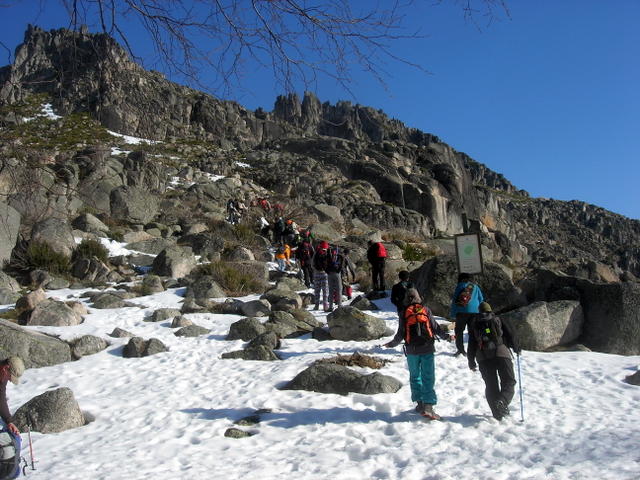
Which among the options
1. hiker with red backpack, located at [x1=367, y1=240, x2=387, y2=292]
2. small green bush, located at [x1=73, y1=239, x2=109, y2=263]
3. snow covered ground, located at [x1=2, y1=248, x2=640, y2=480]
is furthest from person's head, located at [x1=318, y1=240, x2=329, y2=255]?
small green bush, located at [x1=73, y1=239, x2=109, y2=263]

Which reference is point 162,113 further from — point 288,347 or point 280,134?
point 280,134

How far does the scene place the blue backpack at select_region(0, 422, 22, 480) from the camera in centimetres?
445

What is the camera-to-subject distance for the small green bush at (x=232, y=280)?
13938 mm

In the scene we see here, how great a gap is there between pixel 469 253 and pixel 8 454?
8.20 meters

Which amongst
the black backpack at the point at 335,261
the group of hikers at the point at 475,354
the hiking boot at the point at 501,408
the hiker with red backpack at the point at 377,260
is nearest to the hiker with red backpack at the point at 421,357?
the group of hikers at the point at 475,354

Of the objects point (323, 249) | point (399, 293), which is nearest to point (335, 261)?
point (323, 249)

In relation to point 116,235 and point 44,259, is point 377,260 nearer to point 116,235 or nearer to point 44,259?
point 44,259

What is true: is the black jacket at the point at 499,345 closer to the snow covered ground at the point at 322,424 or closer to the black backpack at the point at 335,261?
the snow covered ground at the point at 322,424

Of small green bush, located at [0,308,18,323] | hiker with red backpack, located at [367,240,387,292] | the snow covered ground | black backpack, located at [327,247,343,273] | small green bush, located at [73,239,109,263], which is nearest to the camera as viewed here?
the snow covered ground

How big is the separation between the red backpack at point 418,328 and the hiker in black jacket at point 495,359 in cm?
54

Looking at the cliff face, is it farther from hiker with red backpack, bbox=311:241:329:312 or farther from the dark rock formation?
the dark rock formation

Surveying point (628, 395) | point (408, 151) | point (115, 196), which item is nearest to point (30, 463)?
point (628, 395)

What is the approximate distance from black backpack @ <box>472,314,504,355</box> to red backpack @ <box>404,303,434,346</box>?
21.3 inches

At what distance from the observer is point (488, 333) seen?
5.80 m
